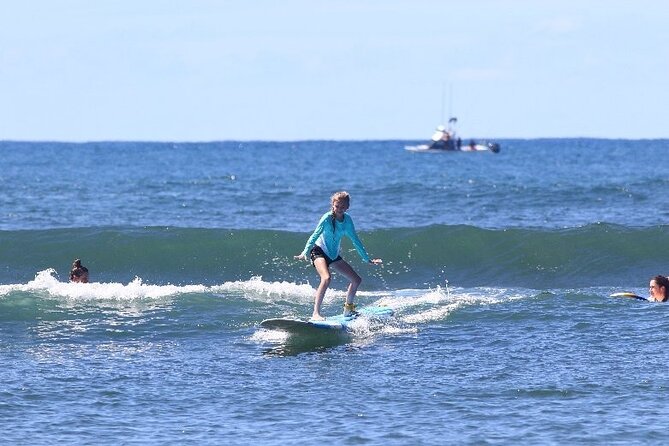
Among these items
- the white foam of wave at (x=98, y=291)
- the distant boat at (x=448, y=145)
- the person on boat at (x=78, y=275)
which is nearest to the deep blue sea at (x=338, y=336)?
the white foam of wave at (x=98, y=291)

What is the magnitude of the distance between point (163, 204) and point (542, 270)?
1899cm

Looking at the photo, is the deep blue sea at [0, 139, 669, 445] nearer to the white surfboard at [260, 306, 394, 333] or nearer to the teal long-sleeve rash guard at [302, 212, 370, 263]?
the white surfboard at [260, 306, 394, 333]

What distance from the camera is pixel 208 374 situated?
13.6m

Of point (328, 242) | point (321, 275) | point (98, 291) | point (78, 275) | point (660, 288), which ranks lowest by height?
point (98, 291)

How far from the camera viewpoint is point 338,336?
15711 mm

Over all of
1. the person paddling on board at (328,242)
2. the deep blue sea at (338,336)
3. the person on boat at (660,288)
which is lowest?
the deep blue sea at (338,336)

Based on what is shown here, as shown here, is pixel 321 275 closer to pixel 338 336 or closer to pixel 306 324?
pixel 306 324

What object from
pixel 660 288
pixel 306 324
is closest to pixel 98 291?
pixel 306 324

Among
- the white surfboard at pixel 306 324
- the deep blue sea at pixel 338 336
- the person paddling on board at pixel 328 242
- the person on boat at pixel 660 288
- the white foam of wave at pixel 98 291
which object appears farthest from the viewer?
the white foam of wave at pixel 98 291

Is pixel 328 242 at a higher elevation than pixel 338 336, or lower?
higher

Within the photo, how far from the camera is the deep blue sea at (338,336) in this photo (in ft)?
37.5

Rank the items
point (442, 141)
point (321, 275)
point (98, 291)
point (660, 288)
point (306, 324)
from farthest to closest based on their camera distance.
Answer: point (442, 141), point (98, 291), point (660, 288), point (321, 275), point (306, 324)

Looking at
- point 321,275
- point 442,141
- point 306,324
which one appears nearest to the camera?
point 306,324

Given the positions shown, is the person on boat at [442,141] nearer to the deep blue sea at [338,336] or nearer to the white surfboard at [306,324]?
the deep blue sea at [338,336]
